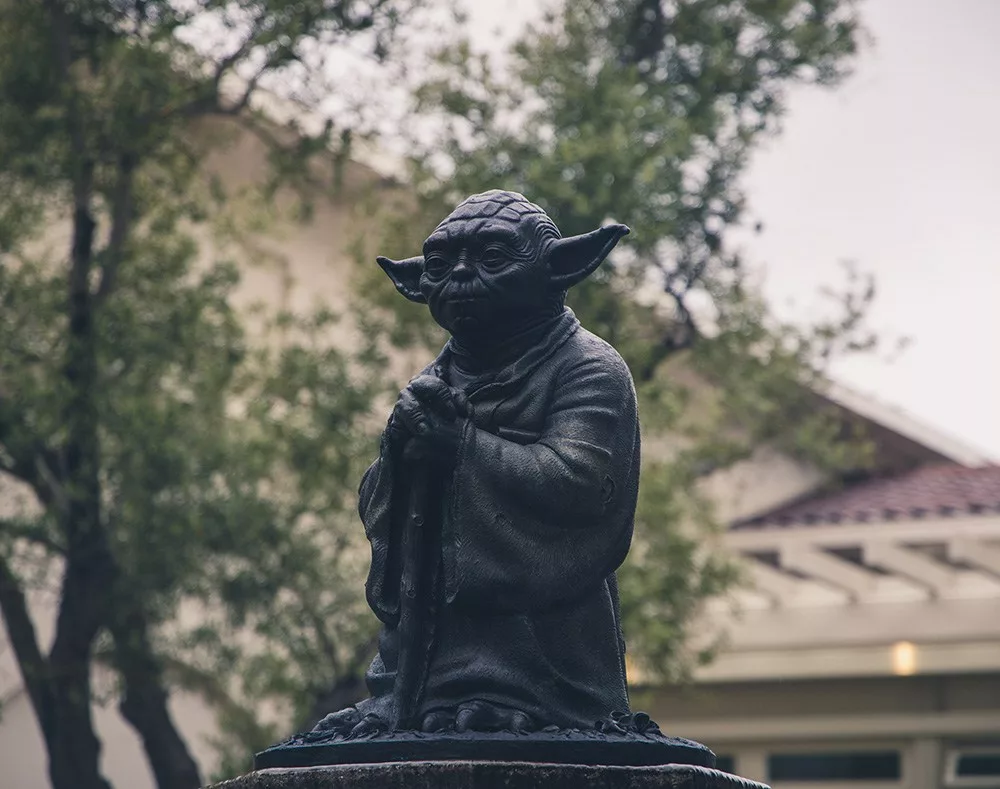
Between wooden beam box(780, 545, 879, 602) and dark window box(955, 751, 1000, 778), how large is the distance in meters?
1.85

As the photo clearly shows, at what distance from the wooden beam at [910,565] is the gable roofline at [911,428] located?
2.60 metres

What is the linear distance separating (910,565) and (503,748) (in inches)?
541

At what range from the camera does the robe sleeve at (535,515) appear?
18.6ft

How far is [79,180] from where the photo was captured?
45.0 feet

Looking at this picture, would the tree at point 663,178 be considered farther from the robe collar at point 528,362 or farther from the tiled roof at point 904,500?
the robe collar at point 528,362

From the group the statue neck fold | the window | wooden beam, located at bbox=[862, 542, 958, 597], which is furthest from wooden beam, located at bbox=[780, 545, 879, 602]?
the statue neck fold

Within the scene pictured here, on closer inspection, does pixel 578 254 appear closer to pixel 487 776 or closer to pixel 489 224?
pixel 489 224

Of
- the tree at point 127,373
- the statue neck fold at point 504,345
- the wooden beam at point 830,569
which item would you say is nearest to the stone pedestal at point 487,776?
the statue neck fold at point 504,345

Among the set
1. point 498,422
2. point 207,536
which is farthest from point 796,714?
point 498,422

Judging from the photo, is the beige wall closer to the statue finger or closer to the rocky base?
the statue finger

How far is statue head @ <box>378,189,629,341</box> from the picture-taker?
5.89 m

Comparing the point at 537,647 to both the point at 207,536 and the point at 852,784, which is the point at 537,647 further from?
the point at 852,784

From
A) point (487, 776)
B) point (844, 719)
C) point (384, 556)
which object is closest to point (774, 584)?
point (844, 719)

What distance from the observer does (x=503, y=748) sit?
5340mm
